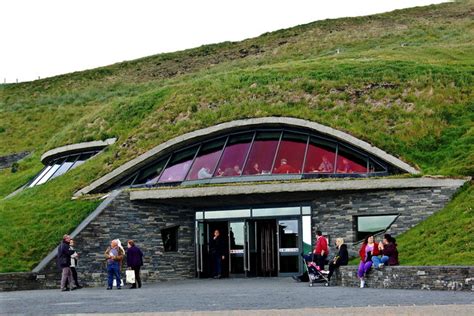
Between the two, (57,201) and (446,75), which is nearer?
(57,201)

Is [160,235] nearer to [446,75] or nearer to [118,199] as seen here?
[118,199]

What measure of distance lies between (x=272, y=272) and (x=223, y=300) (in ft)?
42.1

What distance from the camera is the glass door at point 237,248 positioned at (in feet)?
106

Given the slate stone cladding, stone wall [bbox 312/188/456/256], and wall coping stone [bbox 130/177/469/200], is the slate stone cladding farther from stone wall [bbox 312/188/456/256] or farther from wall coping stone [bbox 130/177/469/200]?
wall coping stone [bbox 130/177/469/200]

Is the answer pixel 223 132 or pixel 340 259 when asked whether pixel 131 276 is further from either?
pixel 223 132

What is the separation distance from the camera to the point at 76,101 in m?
67.4

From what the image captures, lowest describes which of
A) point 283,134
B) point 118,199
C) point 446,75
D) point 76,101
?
point 118,199

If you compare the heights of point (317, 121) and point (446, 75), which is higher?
point (446, 75)

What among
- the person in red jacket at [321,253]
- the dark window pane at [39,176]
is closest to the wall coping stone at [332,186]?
the person in red jacket at [321,253]

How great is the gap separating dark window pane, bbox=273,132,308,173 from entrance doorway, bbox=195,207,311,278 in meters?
1.62

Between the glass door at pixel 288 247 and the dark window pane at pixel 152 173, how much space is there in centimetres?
526

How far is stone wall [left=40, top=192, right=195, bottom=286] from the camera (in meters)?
30.8

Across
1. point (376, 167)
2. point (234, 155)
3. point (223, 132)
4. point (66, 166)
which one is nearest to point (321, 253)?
point (376, 167)

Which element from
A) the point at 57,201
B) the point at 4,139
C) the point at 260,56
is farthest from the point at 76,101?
the point at 57,201
